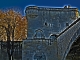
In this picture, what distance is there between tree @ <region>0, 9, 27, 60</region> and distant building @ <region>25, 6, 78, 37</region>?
364 centimetres

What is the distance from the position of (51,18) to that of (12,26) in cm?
514

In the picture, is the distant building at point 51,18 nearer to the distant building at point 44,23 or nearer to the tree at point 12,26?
the distant building at point 44,23

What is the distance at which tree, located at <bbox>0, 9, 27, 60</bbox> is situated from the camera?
27.0m

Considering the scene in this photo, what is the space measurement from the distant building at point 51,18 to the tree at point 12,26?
3.64 metres

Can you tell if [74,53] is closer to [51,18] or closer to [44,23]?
[44,23]

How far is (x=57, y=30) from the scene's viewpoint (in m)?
25.2

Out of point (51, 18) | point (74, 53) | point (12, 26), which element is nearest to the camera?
point (74, 53)

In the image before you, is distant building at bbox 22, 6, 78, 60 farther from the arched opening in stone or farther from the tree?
the arched opening in stone

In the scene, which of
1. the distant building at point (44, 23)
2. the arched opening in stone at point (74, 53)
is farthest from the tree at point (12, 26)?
the arched opening in stone at point (74, 53)

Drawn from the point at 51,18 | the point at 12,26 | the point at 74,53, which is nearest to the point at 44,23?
the point at 51,18

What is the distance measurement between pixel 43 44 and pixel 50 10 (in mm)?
4973

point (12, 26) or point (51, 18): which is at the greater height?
point (51, 18)

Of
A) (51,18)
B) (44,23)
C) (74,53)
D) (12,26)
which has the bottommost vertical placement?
(74,53)

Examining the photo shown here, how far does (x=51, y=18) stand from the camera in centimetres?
2517
